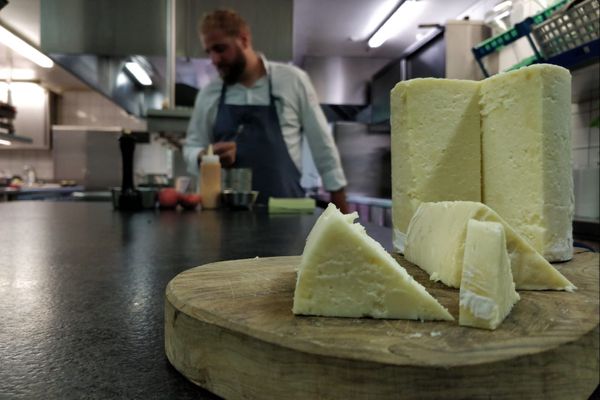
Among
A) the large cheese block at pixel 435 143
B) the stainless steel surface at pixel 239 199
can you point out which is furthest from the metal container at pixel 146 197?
the large cheese block at pixel 435 143

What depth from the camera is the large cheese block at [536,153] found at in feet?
2.07

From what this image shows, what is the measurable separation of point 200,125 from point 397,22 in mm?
2214

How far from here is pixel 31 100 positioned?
6.11 meters

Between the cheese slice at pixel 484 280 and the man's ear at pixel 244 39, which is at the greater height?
the man's ear at pixel 244 39

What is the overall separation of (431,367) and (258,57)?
2526mm

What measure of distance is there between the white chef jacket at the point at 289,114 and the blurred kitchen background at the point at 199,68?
0.29m

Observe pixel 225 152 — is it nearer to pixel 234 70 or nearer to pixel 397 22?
pixel 234 70

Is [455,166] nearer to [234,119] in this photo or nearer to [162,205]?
[162,205]

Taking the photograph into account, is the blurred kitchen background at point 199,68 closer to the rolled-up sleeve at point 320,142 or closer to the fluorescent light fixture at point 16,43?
the fluorescent light fixture at point 16,43

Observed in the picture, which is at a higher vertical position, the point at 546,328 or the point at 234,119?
the point at 234,119

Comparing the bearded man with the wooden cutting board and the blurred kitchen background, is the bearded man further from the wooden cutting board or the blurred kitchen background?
the wooden cutting board

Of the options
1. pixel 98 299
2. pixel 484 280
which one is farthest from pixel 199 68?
pixel 484 280

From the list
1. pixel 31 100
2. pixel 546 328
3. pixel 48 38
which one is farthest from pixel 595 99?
pixel 31 100

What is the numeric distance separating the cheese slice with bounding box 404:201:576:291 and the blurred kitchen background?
294 millimetres
